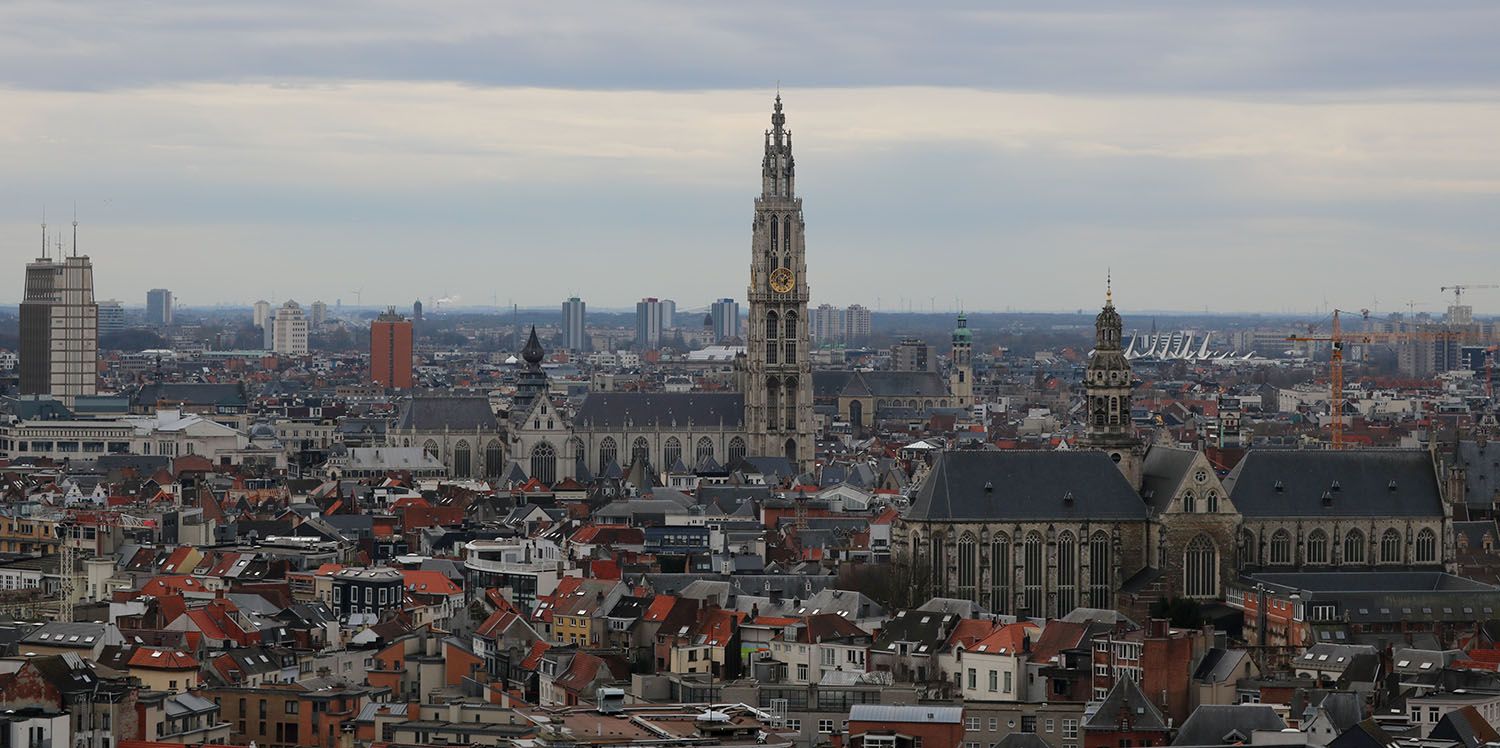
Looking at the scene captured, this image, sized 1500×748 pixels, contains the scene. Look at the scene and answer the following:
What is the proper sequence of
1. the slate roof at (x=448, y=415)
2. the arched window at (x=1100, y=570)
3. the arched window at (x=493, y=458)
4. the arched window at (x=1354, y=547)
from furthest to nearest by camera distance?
the slate roof at (x=448, y=415), the arched window at (x=493, y=458), the arched window at (x=1354, y=547), the arched window at (x=1100, y=570)

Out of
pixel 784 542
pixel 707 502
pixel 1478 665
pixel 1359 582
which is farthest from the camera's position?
pixel 707 502

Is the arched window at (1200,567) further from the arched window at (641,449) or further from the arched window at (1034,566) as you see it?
the arched window at (641,449)

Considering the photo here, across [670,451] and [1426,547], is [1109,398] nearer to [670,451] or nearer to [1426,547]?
[1426,547]

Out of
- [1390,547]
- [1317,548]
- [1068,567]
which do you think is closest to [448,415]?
[1068,567]

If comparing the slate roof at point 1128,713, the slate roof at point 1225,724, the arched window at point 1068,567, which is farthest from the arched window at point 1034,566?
the slate roof at point 1225,724

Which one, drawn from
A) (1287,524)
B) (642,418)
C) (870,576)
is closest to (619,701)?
(870,576)

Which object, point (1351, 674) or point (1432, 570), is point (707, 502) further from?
point (1351, 674)
